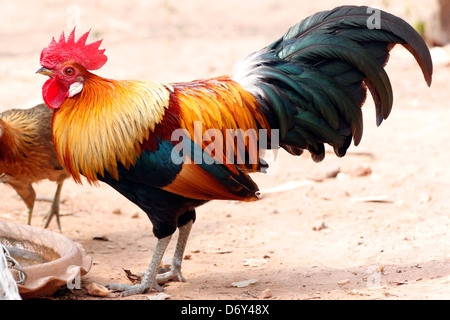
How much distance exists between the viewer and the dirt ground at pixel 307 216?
4785 mm

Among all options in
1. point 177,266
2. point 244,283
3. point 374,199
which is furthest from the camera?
point 374,199

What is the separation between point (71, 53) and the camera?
4516 millimetres

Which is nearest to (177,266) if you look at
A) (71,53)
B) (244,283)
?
(244,283)

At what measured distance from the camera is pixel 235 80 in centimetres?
489

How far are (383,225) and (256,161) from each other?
2.00m

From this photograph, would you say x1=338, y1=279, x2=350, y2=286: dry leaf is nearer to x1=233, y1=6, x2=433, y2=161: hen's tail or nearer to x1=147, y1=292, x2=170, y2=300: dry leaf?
x1=233, y1=6, x2=433, y2=161: hen's tail

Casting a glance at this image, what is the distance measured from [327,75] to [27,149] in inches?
116

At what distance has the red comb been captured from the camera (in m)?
4.48

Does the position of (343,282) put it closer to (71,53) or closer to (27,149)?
(71,53)

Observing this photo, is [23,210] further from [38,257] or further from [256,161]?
[256,161]

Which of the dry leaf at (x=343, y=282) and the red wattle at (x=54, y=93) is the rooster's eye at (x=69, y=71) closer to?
the red wattle at (x=54, y=93)

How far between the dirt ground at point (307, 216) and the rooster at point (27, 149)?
73 cm

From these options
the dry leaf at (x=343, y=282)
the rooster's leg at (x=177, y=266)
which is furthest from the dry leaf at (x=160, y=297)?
the dry leaf at (x=343, y=282)
